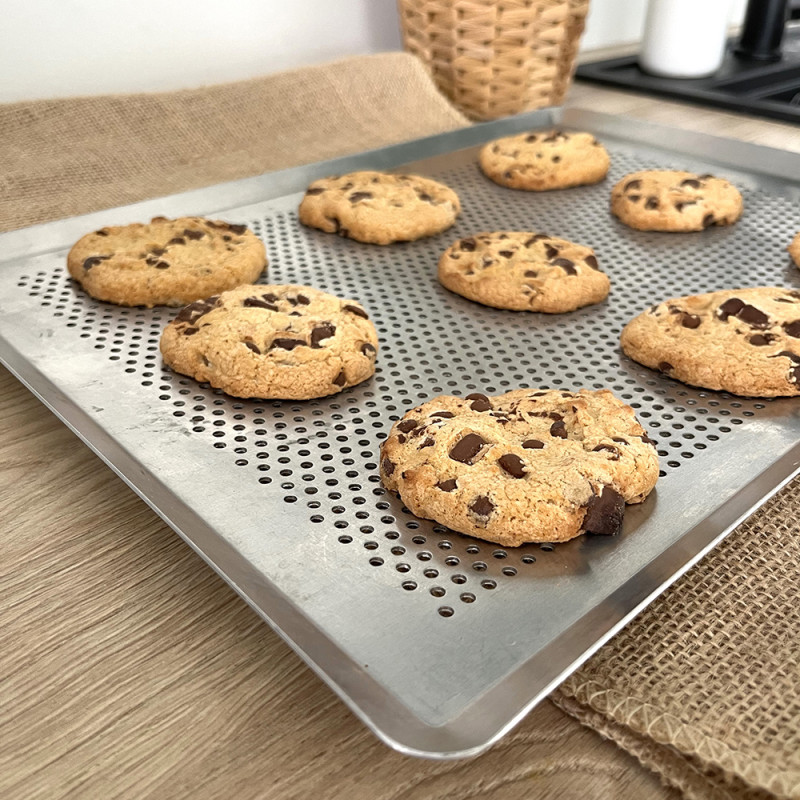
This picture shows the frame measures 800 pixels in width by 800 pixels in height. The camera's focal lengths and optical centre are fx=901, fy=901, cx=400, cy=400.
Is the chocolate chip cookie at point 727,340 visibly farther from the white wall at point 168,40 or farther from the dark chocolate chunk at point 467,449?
the white wall at point 168,40

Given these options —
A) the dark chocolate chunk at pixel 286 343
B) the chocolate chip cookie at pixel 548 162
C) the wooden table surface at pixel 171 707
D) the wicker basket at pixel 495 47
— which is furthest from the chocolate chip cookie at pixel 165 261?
the wicker basket at pixel 495 47

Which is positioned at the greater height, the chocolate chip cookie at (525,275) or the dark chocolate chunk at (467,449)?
the dark chocolate chunk at (467,449)

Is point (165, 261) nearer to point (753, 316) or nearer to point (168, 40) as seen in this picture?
point (753, 316)

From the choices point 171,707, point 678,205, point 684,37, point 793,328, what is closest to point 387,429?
point 171,707

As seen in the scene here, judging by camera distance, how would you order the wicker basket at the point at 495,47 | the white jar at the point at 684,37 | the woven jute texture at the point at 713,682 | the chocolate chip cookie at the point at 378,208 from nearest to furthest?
the woven jute texture at the point at 713,682, the chocolate chip cookie at the point at 378,208, the wicker basket at the point at 495,47, the white jar at the point at 684,37

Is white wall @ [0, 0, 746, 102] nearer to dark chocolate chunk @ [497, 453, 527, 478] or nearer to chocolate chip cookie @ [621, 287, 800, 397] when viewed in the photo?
chocolate chip cookie @ [621, 287, 800, 397]

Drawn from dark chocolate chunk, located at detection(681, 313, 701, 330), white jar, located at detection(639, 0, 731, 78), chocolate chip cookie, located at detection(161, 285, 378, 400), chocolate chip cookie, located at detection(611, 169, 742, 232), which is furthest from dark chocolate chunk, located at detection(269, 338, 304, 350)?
white jar, located at detection(639, 0, 731, 78)
